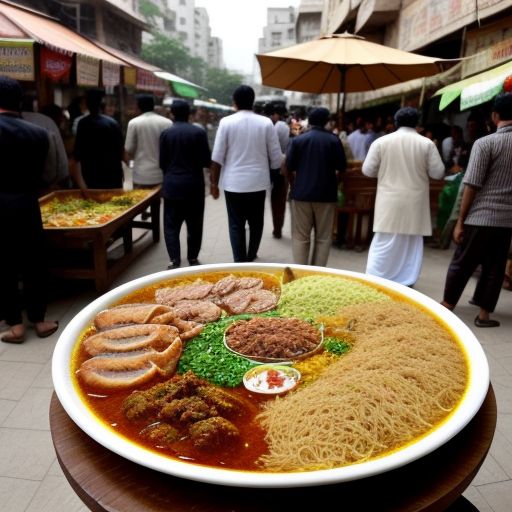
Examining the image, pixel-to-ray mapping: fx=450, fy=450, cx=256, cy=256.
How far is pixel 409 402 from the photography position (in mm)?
1537

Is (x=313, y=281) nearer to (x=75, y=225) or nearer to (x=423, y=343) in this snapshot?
(x=423, y=343)

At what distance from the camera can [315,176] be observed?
5.28m

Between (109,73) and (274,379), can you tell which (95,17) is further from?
(274,379)

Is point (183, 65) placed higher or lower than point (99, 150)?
higher

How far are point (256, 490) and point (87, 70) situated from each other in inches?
283

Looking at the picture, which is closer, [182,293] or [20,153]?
[182,293]

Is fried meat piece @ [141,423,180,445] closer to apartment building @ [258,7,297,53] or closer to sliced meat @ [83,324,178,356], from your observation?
sliced meat @ [83,324,178,356]

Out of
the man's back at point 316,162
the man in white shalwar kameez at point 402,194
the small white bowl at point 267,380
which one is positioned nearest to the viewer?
the small white bowl at point 267,380

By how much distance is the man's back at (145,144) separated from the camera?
672 centimetres

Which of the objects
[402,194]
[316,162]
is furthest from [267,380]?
[316,162]

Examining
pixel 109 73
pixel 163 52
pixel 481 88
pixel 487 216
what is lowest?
pixel 487 216

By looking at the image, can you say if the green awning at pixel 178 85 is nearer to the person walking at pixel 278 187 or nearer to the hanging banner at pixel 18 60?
the person walking at pixel 278 187

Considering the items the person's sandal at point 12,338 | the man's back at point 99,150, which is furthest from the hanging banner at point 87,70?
the person's sandal at point 12,338

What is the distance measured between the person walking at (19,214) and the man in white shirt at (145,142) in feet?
9.05
